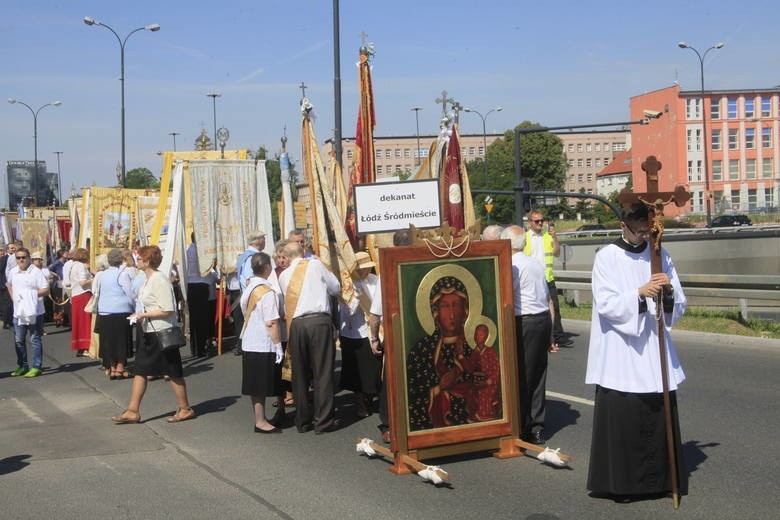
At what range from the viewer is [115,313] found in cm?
1277

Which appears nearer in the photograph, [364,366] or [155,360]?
[364,366]

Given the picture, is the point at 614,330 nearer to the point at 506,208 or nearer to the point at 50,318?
the point at 50,318

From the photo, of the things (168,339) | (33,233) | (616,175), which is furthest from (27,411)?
(616,175)

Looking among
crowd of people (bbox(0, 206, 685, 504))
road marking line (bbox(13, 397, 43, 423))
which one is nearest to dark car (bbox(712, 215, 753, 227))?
crowd of people (bbox(0, 206, 685, 504))

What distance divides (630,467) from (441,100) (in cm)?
542

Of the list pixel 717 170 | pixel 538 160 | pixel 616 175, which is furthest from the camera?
pixel 616 175

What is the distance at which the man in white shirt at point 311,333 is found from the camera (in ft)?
27.8

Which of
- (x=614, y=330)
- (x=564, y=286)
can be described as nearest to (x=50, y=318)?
(x=564, y=286)

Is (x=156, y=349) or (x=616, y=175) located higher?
(x=616, y=175)

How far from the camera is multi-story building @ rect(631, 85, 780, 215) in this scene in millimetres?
76688

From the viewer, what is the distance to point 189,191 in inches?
580

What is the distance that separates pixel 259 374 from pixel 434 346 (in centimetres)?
232

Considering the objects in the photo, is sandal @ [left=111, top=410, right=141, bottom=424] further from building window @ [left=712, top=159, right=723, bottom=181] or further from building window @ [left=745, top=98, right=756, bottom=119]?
building window @ [left=745, top=98, right=756, bottom=119]

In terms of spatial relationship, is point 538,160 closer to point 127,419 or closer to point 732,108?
point 732,108
